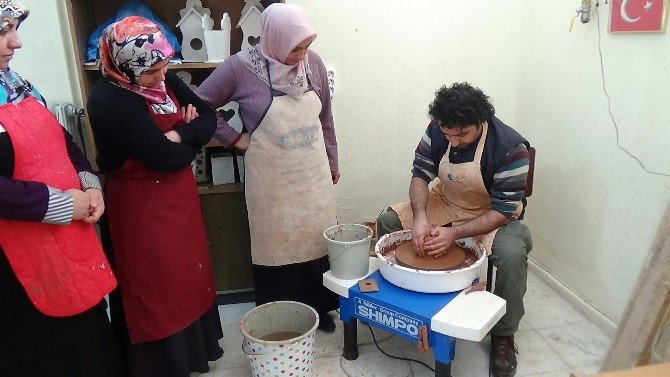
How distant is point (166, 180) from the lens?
1.58 m

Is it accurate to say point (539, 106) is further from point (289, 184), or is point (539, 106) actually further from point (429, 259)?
point (289, 184)

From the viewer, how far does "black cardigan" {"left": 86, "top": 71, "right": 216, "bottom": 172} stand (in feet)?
4.66

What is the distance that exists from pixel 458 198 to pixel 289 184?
75cm

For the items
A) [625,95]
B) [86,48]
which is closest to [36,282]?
[86,48]

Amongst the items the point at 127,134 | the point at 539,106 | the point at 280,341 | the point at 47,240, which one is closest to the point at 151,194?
the point at 127,134

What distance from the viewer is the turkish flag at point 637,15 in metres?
1.72

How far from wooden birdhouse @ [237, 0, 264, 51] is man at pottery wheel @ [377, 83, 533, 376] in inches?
37.1

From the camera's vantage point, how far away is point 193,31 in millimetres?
2215

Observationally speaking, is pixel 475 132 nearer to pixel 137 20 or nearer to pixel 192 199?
pixel 192 199

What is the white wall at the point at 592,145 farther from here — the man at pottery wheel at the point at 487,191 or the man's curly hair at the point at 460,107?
the man's curly hair at the point at 460,107

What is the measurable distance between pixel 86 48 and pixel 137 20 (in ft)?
3.02

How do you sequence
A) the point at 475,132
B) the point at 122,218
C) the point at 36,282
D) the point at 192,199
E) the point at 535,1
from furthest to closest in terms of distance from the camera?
1. the point at 535,1
2. the point at 475,132
3. the point at 192,199
4. the point at 122,218
5. the point at 36,282

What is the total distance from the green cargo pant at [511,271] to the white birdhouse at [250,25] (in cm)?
143

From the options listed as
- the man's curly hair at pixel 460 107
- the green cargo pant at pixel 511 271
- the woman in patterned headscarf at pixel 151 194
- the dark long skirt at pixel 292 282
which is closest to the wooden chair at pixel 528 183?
the green cargo pant at pixel 511 271
